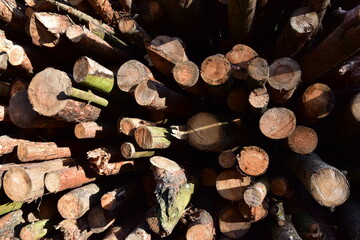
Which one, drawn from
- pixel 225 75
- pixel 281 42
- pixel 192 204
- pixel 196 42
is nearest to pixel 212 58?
pixel 225 75

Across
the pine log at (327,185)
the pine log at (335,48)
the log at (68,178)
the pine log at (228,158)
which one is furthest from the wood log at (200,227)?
the pine log at (335,48)

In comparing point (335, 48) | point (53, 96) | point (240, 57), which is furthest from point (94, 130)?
point (335, 48)

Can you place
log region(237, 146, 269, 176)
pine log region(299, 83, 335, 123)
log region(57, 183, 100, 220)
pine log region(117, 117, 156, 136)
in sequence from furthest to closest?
log region(57, 183, 100, 220), pine log region(117, 117, 156, 136), pine log region(299, 83, 335, 123), log region(237, 146, 269, 176)

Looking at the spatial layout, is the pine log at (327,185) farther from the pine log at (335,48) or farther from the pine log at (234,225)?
the pine log at (335,48)

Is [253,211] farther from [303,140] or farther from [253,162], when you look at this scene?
[303,140]

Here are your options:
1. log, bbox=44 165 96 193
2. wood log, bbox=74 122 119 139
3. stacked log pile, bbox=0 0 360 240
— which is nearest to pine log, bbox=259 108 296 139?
stacked log pile, bbox=0 0 360 240

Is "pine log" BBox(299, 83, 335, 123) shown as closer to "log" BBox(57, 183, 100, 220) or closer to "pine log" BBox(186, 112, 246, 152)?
"pine log" BBox(186, 112, 246, 152)

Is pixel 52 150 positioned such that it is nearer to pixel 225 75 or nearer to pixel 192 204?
pixel 192 204
